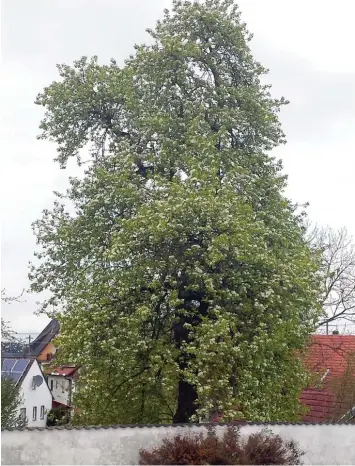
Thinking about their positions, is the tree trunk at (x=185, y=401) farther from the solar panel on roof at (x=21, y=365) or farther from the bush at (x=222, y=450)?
the solar panel on roof at (x=21, y=365)

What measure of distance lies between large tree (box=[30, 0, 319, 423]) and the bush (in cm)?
228

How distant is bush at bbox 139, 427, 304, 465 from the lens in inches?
348

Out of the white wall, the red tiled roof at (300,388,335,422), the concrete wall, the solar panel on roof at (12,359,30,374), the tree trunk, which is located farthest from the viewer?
the white wall

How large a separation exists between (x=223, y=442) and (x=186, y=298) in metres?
4.59

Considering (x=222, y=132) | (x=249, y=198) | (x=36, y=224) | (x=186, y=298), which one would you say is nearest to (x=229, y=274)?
(x=186, y=298)

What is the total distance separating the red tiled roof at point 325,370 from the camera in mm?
18578

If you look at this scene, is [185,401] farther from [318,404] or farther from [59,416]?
[59,416]

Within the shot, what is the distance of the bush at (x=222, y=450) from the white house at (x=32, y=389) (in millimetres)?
28754

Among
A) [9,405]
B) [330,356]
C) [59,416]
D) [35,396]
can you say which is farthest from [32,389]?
[330,356]

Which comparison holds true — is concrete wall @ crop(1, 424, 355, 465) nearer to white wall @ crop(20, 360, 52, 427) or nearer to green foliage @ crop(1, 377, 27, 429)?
green foliage @ crop(1, 377, 27, 429)

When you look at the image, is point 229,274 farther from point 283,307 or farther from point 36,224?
point 36,224

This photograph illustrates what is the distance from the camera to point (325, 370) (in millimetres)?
19953

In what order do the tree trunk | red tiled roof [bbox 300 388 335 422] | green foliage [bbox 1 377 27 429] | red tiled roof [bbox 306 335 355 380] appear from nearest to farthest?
1. the tree trunk
2. red tiled roof [bbox 300 388 335 422]
3. green foliage [bbox 1 377 27 429]
4. red tiled roof [bbox 306 335 355 380]

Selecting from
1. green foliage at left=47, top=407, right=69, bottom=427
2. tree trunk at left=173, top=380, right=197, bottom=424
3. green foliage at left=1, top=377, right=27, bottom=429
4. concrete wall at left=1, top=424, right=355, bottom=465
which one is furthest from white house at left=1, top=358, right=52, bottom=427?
concrete wall at left=1, top=424, right=355, bottom=465
